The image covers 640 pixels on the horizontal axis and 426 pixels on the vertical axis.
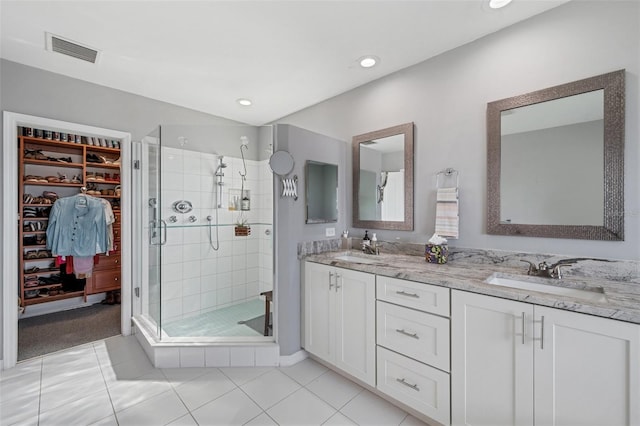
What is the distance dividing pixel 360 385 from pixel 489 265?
1.28 m

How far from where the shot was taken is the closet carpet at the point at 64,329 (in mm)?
2521

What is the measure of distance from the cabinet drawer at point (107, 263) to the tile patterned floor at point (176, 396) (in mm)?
1629

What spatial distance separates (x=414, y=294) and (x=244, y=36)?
211 centimetres

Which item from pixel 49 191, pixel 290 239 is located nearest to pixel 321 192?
pixel 290 239

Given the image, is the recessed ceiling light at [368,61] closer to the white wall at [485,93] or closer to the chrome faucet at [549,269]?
the white wall at [485,93]

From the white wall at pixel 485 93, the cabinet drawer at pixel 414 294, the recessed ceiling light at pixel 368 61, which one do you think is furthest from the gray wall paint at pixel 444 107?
the cabinet drawer at pixel 414 294

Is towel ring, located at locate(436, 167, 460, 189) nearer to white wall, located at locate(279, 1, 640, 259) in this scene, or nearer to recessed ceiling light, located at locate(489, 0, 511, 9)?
white wall, located at locate(279, 1, 640, 259)

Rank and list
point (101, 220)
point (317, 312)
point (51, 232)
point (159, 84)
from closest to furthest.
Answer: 1. point (317, 312)
2. point (159, 84)
3. point (51, 232)
4. point (101, 220)

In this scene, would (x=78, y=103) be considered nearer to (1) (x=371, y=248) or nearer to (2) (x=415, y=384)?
(1) (x=371, y=248)

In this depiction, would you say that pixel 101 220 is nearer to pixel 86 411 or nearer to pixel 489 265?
pixel 86 411

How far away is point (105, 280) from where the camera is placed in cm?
372

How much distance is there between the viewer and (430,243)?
198 cm

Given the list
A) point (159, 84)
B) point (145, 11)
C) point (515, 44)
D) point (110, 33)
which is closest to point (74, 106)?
point (159, 84)

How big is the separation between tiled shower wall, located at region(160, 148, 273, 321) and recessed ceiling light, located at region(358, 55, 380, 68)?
4.30 feet
